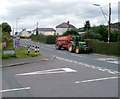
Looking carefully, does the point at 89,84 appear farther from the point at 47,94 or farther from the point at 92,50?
the point at 92,50

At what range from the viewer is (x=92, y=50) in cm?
3059

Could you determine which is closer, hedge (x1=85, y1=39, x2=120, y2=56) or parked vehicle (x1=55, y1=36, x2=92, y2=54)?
hedge (x1=85, y1=39, x2=120, y2=56)

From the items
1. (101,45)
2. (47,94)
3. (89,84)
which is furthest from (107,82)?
(101,45)

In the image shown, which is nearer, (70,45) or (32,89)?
(32,89)

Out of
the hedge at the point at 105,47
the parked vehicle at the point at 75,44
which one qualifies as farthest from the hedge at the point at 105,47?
the parked vehicle at the point at 75,44

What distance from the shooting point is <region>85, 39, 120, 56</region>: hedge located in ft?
83.6

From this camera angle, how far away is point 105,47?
2773 centimetres

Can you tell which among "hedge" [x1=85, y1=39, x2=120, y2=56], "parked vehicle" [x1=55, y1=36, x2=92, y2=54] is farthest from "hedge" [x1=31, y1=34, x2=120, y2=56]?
"parked vehicle" [x1=55, y1=36, x2=92, y2=54]

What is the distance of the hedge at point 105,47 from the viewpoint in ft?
83.6

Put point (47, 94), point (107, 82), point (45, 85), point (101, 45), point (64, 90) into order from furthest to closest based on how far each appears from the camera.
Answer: point (101, 45), point (107, 82), point (45, 85), point (64, 90), point (47, 94)

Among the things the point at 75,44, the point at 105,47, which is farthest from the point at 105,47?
the point at 75,44

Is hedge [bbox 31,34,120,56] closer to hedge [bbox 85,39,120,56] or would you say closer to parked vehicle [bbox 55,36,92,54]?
hedge [bbox 85,39,120,56]

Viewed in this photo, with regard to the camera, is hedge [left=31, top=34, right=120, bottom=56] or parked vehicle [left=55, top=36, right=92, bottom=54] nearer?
hedge [left=31, top=34, right=120, bottom=56]

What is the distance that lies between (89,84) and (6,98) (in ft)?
12.3
